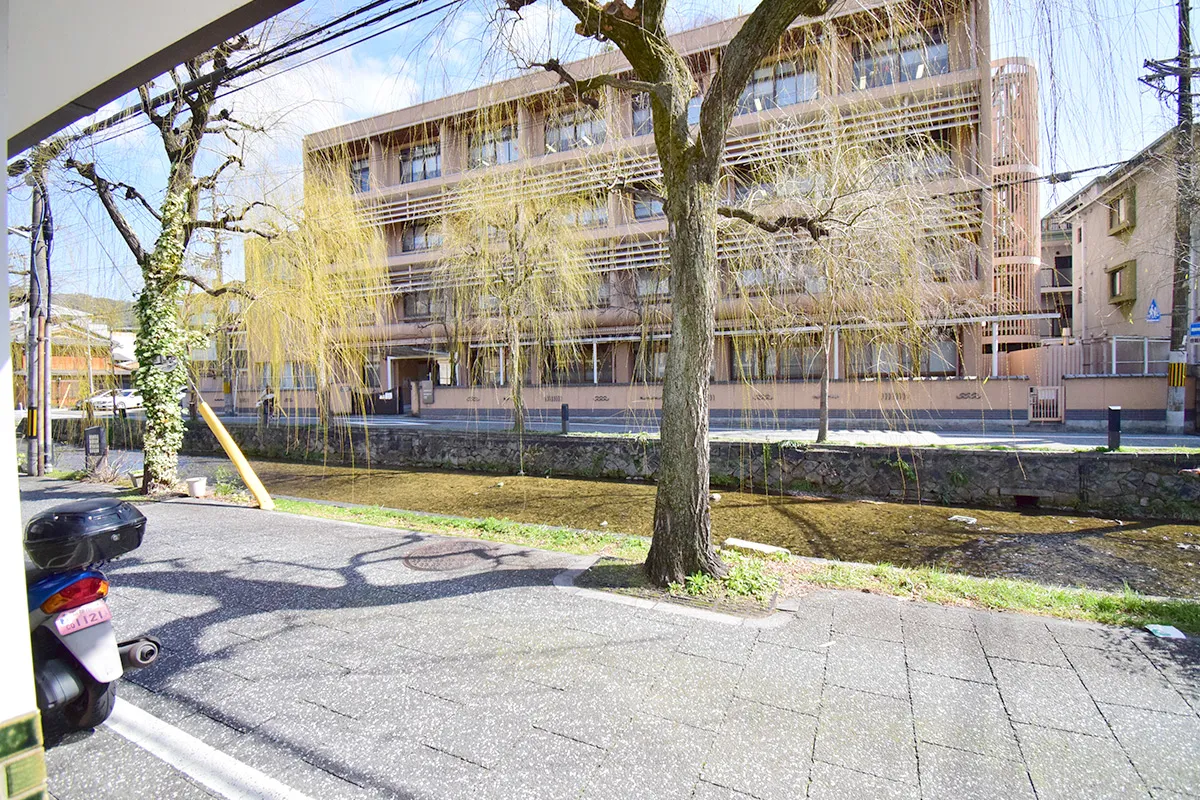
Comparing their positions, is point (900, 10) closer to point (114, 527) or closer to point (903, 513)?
point (114, 527)

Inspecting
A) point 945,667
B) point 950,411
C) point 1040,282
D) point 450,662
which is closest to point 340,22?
point 450,662

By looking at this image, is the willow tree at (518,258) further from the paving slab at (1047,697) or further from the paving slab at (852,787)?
the paving slab at (852,787)

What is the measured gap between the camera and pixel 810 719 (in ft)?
8.79

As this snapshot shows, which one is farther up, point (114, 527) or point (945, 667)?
point (114, 527)

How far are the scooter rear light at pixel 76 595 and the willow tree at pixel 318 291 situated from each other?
7094mm

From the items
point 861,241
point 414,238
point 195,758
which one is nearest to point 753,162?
point 861,241

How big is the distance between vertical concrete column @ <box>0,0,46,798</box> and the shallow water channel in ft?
24.8

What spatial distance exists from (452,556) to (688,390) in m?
2.70

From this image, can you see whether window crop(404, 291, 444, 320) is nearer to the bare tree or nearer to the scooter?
the bare tree

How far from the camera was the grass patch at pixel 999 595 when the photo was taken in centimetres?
387

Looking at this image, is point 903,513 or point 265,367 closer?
point 903,513

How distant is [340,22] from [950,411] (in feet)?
57.3

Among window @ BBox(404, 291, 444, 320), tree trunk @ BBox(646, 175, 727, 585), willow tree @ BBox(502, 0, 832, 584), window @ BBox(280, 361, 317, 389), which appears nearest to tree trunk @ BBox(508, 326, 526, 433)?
window @ BBox(280, 361, 317, 389)

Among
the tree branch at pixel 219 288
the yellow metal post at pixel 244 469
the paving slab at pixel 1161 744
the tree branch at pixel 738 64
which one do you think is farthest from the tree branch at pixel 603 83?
the tree branch at pixel 219 288
